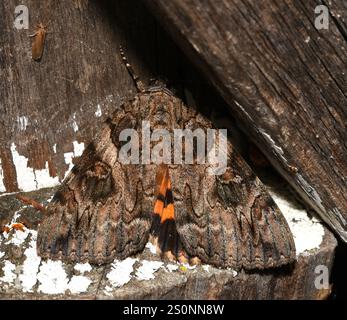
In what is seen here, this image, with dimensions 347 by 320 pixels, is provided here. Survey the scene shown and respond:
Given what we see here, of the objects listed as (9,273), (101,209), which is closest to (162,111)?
(101,209)

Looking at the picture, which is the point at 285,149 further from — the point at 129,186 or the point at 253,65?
the point at 129,186

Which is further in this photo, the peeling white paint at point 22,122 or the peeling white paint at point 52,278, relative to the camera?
the peeling white paint at point 22,122

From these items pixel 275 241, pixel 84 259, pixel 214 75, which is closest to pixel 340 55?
pixel 214 75

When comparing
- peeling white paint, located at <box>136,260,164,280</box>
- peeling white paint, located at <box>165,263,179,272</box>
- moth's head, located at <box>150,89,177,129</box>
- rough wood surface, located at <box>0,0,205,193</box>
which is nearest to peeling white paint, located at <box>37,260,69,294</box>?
peeling white paint, located at <box>136,260,164,280</box>

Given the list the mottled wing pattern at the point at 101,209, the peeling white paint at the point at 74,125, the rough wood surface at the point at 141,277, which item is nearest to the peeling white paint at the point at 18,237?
the rough wood surface at the point at 141,277

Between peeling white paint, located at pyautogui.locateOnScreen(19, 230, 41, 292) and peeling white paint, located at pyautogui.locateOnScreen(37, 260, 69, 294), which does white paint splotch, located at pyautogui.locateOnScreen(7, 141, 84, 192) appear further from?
peeling white paint, located at pyautogui.locateOnScreen(37, 260, 69, 294)

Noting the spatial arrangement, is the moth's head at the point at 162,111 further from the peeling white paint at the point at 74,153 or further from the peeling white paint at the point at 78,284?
the peeling white paint at the point at 78,284

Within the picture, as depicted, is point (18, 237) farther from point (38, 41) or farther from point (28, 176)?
point (38, 41)
